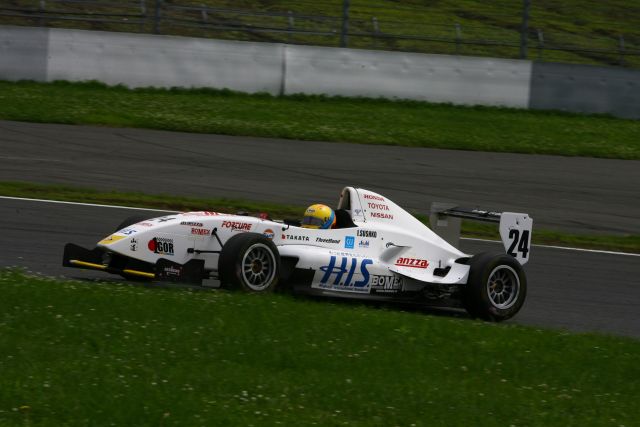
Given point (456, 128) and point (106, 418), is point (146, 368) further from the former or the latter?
point (456, 128)

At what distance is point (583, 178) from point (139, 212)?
8039 millimetres

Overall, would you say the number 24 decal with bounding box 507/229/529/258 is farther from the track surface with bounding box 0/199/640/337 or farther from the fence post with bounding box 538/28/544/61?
the fence post with bounding box 538/28/544/61

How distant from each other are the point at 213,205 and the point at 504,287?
5.44m

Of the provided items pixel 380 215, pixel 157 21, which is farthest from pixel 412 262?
pixel 157 21

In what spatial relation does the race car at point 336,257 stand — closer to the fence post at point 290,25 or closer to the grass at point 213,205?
the grass at point 213,205

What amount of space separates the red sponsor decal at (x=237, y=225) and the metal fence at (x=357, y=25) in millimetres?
12506

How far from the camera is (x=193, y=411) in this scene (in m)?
6.04

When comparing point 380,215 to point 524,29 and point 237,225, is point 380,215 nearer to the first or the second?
point 237,225

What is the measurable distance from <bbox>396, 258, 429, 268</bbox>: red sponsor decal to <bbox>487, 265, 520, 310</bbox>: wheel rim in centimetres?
64

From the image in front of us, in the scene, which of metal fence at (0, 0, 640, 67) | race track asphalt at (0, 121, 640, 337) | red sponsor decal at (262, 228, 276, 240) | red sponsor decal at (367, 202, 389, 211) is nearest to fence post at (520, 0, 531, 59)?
metal fence at (0, 0, 640, 67)

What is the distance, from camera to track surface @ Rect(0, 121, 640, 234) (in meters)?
16.2

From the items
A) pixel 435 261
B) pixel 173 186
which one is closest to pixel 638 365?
pixel 435 261

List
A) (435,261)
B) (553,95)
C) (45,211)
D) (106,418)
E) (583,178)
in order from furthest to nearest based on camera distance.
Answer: (553,95) → (583,178) → (45,211) → (435,261) → (106,418)

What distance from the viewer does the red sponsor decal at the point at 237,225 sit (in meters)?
9.75
